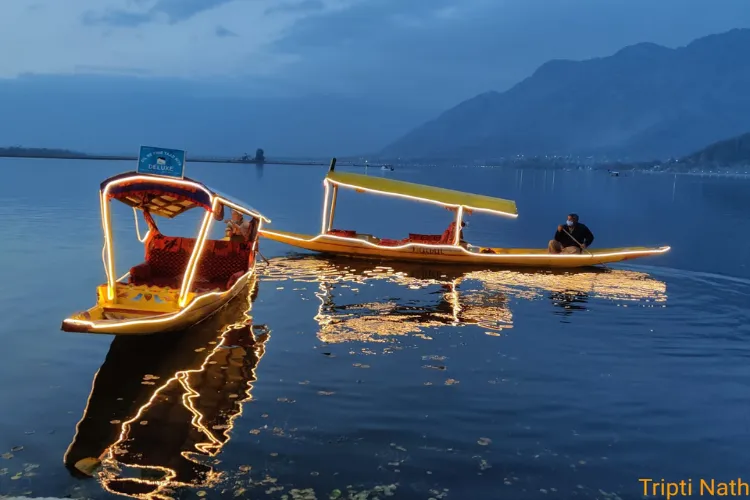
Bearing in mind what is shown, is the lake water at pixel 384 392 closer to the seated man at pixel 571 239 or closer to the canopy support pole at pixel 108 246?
the canopy support pole at pixel 108 246

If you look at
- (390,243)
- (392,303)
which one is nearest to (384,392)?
(392,303)

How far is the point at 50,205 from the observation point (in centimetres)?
4847

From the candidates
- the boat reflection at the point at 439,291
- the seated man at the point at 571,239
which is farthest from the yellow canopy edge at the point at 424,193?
the boat reflection at the point at 439,291

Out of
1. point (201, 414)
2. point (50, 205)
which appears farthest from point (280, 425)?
point (50, 205)

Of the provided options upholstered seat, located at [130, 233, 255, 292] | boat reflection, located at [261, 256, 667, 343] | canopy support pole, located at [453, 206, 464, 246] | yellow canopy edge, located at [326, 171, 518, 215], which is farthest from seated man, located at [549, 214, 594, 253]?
upholstered seat, located at [130, 233, 255, 292]

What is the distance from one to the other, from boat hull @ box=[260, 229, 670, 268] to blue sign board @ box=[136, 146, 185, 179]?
1299 cm

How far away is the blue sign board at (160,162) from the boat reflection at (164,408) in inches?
148

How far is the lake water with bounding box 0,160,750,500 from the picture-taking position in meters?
8.30

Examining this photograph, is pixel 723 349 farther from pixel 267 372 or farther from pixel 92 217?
pixel 92 217

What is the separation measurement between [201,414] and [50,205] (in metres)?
45.3

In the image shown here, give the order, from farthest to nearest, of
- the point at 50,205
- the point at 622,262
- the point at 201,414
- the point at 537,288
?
1. the point at 50,205
2. the point at 622,262
3. the point at 537,288
4. the point at 201,414

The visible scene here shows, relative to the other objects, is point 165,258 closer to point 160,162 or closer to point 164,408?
point 160,162

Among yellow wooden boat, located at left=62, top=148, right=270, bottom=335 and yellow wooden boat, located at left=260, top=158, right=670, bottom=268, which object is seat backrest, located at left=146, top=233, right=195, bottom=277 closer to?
yellow wooden boat, located at left=62, top=148, right=270, bottom=335

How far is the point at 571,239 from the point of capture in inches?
A: 1017
